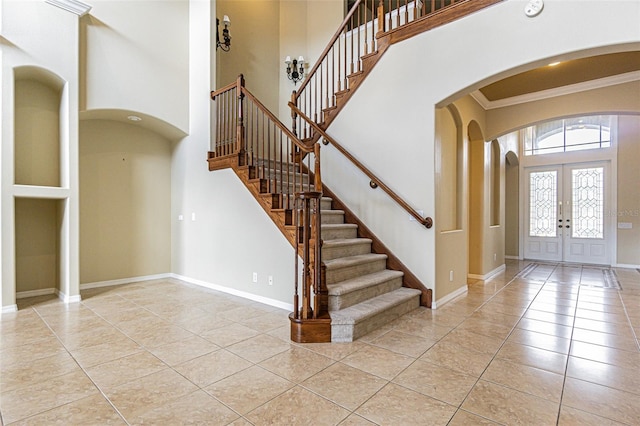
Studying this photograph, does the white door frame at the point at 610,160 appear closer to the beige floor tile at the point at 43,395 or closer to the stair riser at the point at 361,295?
the stair riser at the point at 361,295

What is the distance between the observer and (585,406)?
1.92m

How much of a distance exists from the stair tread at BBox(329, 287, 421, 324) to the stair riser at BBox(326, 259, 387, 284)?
1.09 feet

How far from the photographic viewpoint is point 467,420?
5.88 ft

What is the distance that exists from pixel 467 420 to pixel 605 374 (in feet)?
4.33

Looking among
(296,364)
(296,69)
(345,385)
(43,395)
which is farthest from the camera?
(296,69)

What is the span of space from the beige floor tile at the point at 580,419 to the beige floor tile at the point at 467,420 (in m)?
0.39

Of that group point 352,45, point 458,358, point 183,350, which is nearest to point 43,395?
point 183,350

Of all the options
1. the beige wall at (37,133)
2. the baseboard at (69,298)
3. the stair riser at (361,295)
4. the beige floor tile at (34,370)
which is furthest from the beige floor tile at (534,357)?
the beige wall at (37,133)

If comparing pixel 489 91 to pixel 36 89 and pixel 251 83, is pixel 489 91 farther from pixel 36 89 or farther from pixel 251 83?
pixel 36 89

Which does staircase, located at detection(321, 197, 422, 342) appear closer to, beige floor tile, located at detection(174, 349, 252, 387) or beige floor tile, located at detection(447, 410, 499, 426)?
beige floor tile, located at detection(174, 349, 252, 387)

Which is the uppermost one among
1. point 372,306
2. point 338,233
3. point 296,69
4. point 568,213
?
point 296,69

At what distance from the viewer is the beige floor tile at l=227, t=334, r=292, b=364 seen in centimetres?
259

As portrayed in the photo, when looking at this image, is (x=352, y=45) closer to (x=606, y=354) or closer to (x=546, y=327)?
(x=546, y=327)

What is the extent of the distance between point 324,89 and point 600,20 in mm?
3773
